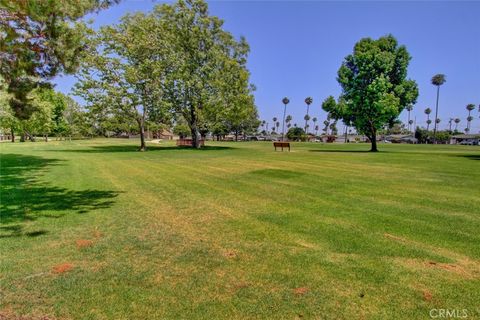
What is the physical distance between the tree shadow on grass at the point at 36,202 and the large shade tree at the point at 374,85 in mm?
29751

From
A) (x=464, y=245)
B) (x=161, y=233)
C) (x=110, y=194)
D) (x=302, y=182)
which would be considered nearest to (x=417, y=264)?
(x=464, y=245)

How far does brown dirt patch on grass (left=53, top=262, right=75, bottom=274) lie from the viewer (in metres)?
4.84

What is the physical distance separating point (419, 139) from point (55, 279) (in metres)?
133

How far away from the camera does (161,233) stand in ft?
21.8

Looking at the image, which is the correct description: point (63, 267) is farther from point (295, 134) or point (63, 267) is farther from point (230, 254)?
point (295, 134)

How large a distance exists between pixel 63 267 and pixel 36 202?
197 inches

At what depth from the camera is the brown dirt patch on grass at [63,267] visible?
15.9ft

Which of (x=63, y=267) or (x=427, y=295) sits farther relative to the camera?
(x=63, y=267)

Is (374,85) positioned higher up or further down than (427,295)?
higher up

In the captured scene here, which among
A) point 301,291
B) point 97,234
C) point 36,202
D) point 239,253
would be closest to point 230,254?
point 239,253

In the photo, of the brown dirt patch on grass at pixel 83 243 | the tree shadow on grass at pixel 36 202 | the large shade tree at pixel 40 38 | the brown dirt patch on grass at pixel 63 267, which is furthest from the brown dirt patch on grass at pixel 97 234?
the large shade tree at pixel 40 38

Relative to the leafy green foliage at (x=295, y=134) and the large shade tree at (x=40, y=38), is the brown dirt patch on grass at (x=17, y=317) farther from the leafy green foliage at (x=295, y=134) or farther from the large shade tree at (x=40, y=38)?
the leafy green foliage at (x=295, y=134)

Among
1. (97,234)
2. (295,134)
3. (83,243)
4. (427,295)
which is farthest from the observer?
(295,134)

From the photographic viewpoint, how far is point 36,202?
9.06 m
